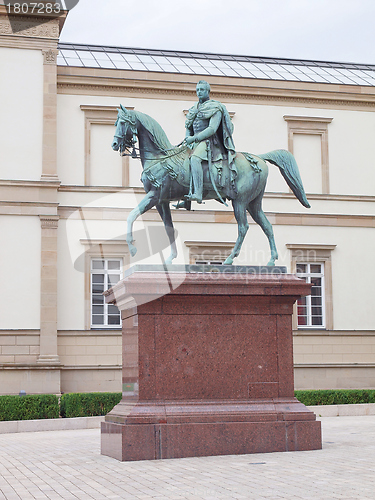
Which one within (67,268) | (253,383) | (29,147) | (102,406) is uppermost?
(29,147)

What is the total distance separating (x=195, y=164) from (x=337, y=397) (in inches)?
571

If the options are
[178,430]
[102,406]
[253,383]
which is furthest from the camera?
[102,406]

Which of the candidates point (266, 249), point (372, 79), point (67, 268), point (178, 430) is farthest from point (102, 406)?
point (372, 79)

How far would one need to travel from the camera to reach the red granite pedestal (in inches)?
413

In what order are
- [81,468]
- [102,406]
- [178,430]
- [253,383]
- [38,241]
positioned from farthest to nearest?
[38,241]
[102,406]
[253,383]
[178,430]
[81,468]

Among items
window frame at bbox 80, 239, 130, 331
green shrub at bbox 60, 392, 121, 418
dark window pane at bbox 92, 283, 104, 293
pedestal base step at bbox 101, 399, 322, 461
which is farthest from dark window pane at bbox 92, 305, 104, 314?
pedestal base step at bbox 101, 399, 322, 461

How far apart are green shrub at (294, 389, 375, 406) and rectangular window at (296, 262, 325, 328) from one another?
4.65m

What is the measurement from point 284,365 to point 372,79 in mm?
26320

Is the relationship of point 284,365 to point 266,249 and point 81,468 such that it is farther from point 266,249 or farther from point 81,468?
point 266,249

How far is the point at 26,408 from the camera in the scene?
20938mm

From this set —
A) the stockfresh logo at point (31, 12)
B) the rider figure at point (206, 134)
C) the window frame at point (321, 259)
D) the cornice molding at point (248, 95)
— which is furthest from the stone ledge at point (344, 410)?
the stockfresh logo at point (31, 12)

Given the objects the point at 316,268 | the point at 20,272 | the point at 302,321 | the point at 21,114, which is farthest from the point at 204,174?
the point at 316,268

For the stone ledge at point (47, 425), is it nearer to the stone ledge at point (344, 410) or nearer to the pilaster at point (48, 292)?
the stone ledge at point (344, 410)

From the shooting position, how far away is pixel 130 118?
11.9m
